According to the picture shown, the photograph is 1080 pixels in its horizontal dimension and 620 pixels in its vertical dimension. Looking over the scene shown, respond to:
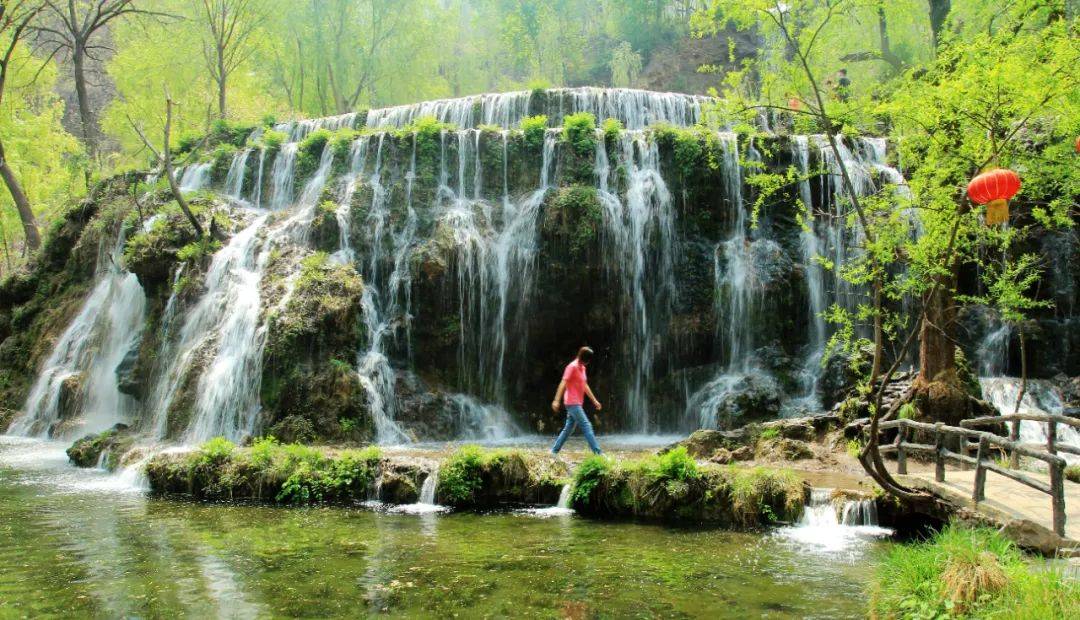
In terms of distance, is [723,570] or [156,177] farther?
[156,177]

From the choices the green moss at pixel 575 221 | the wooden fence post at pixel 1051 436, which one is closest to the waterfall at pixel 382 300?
the green moss at pixel 575 221

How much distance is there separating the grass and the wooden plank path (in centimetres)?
104

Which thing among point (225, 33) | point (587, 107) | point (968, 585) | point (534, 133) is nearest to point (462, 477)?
point (968, 585)

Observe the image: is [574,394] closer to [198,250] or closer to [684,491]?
[684,491]

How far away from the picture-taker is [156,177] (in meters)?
A: 22.0

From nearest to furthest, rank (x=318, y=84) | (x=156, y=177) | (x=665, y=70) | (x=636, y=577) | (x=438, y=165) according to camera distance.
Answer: (x=636, y=577) → (x=438, y=165) → (x=156, y=177) → (x=318, y=84) → (x=665, y=70)

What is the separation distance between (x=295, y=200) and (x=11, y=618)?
15.2m

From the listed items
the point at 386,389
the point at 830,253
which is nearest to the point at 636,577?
the point at 386,389

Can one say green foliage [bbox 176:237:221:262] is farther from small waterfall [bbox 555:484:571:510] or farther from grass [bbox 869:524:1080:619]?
grass [bbox 869:524:1080:619]

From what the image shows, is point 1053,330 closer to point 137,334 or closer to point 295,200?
point 295,200

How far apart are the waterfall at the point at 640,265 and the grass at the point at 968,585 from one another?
36.5 ft

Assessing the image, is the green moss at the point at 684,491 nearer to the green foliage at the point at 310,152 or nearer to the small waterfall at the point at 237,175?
the green foliage at the point at 310,152

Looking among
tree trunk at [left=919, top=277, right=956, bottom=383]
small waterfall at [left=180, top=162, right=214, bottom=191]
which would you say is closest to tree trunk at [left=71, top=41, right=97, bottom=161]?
small waterfall at [left=180, top=162, right=214, bottom=191]

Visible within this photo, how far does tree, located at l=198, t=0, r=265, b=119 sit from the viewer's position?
28.0 m
